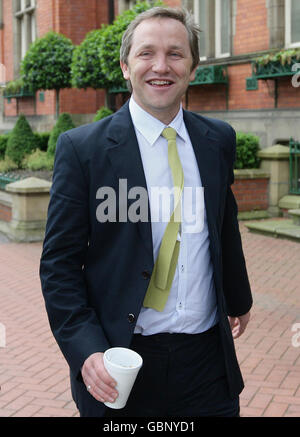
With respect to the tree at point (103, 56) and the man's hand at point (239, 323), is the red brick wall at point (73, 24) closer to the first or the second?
the tree at point (103, 56)

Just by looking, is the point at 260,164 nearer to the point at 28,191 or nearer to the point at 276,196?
the point at 276,196

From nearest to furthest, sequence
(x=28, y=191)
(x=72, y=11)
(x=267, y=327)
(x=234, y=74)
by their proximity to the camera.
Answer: (x=267, y=327)
(x=28, y=191)
(x=234, y=74)
(x=72, y=11)

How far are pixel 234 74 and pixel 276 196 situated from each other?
3735mm

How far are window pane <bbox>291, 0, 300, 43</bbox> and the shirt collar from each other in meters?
11.9

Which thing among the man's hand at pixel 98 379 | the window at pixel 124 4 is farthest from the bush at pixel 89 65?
the man's hand at pixel 98 379

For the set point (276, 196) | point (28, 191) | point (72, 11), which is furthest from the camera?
point (72, 11)

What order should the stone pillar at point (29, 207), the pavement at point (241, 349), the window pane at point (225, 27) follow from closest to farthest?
the pavement at point (241, 349) < the stone pillar at point (29, 207) < the window pane at point (225, 27)

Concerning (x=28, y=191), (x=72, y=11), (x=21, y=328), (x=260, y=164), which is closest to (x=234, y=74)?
(x=260, y=164)

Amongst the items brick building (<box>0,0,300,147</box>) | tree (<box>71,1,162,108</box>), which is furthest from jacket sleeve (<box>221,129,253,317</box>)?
tree (<box>71,1,162,108</box>)

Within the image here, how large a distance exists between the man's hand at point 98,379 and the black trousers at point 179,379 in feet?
0.65

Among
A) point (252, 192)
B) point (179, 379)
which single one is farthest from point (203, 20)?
point (179, 379)

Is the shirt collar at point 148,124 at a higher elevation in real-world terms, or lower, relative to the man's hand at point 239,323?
higher

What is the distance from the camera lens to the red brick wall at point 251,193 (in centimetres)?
1234

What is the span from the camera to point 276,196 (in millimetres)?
12523
